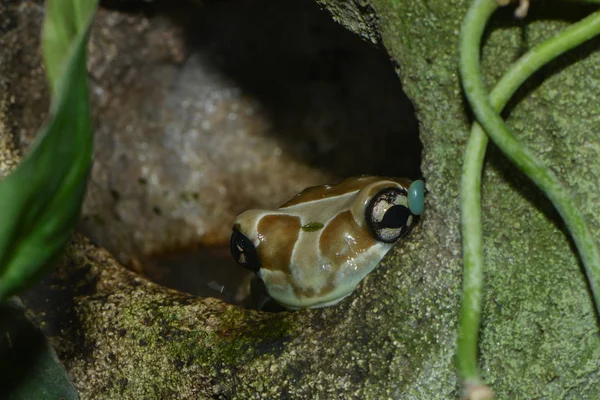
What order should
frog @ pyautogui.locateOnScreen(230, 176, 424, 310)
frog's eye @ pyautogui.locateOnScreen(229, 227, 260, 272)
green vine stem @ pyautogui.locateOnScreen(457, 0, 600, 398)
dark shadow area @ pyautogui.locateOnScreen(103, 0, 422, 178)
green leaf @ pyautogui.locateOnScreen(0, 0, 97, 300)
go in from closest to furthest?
green leaf @ pyautogui.locateOnScreen(0, 0, 97, 300), green vine stem @ pyautogui.locateOnScreen(457, 0, 600, 398), frog @ pyautogui.locateOnScreen(230, 176, 424, 310), frog's eye @ pyautogui.locateOnScreen(229, 227, 260, 272), dark shadow area @ pyautogui.locateOnScreen(103, 0, 422, 178)

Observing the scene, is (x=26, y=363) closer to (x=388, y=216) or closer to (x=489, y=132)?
(x=388, y=216)

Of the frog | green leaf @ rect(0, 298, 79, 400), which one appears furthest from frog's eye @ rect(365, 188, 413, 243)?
green leaf @ rect(0, 298, 79, 400)

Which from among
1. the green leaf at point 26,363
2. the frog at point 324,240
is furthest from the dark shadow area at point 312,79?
the green leaf at point 26,363

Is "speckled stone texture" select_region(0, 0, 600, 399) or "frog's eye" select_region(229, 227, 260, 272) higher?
"speckled stone texture" select_region(0, 0, 600, 399)

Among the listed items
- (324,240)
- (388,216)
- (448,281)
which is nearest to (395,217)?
(388,216)

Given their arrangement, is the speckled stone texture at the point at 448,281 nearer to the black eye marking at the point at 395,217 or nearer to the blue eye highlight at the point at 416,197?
the blue eye highlight at the point at 416,197

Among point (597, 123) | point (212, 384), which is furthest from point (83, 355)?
point (597, 123)

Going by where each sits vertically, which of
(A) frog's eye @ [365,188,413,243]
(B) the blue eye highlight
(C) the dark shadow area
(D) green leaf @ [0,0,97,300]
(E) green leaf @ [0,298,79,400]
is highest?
(C) the dark shadow area

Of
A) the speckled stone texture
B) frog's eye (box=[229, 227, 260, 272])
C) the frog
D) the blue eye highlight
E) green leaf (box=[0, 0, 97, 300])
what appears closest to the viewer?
green leaf (box=[0, 0, 97, 300])

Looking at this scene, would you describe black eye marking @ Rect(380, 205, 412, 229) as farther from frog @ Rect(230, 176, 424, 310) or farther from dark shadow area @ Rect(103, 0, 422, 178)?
dark shadow area @ Rect(103, 0, 422, 178)
